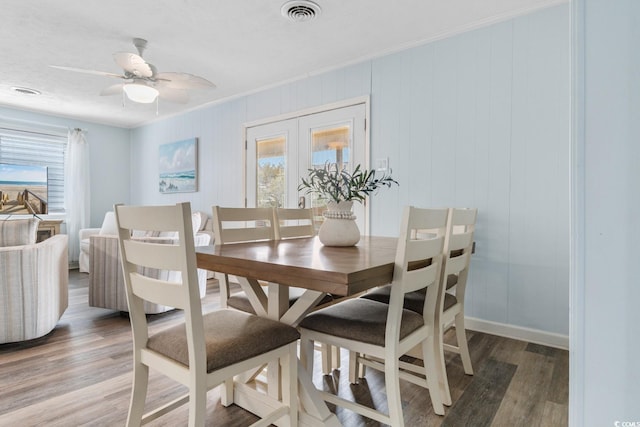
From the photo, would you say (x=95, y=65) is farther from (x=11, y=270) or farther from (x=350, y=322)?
(x=350, y=322)

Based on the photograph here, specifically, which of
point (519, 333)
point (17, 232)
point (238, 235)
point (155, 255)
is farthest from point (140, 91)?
point (519, 333)

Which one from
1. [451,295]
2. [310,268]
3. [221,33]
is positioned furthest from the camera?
[221,33]

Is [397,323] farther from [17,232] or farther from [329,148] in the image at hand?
[17,232]

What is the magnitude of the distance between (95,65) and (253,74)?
161 centimetres

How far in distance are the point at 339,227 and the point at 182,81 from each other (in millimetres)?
2137

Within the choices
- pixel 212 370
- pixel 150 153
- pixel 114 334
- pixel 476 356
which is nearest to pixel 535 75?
pixel 476 356

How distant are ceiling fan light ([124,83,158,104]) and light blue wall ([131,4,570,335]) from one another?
71.7 inches

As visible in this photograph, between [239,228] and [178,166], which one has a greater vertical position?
[178,166]

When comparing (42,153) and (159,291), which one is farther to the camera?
(42,153)

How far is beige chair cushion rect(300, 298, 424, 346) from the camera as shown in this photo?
4.37 ft

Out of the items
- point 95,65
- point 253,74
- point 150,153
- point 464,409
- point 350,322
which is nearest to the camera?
point 350,322

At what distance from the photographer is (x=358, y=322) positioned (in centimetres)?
139

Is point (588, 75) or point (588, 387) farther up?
point (588, 75)

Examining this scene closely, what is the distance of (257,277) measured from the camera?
1.17 meters
